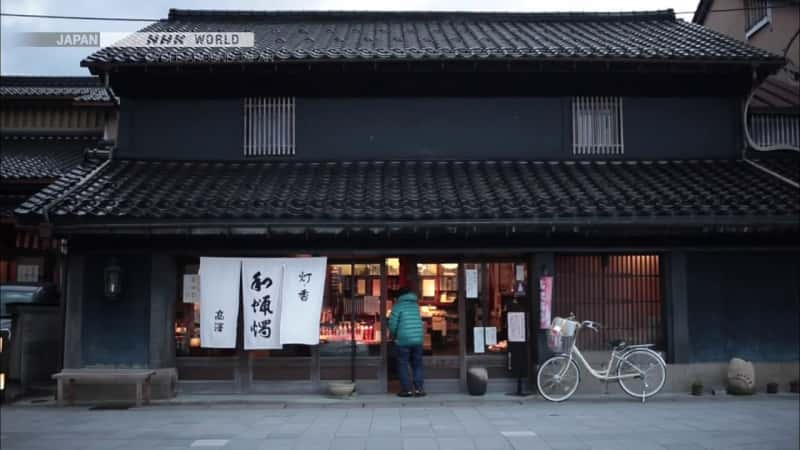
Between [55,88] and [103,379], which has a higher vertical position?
[55,88]

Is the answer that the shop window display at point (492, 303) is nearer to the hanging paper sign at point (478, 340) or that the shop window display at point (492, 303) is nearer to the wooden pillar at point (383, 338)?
the hanging paper sign at point (478, 340)

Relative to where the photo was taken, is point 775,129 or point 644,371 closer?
point 644,371

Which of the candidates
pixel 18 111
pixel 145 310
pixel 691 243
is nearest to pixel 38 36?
pixel 145 310

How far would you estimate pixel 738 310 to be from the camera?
39.9 ft

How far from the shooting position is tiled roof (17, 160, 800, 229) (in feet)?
35.7

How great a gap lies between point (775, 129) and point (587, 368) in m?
6.74

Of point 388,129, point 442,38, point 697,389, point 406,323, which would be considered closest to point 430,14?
point 442,38

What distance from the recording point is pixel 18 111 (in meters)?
18.3

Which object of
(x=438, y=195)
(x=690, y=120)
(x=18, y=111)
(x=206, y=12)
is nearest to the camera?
(x=438, y=195)

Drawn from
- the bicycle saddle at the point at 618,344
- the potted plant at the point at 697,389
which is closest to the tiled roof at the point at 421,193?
the bicycle saddle at the point at 618,344

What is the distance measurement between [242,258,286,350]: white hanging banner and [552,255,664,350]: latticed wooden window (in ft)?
16.2

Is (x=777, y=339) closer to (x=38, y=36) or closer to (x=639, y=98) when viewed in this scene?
(x=639, y=98)

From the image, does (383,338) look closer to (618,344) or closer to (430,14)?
(618,344)

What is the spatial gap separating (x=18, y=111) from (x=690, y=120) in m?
16.8
